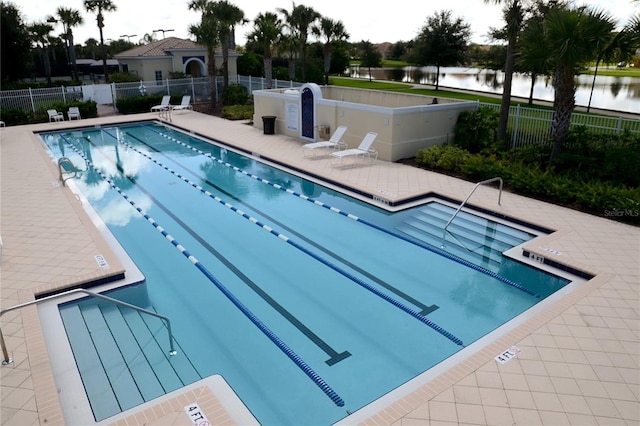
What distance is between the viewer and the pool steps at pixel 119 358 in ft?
16.7

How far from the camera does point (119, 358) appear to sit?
572 cm

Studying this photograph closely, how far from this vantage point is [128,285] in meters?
Result: 7.30

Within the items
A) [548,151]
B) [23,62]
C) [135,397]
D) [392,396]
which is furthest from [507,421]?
[23,62]

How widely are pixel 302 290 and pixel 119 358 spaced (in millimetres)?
2908

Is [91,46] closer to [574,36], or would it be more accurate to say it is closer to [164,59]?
[164,59]

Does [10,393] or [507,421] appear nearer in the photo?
[507,421]

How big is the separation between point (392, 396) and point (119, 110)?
24300 mm

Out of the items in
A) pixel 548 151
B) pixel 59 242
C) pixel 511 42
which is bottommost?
pixel 59 242

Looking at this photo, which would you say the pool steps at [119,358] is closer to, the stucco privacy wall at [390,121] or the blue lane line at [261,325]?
the blue lane line at [261,325]

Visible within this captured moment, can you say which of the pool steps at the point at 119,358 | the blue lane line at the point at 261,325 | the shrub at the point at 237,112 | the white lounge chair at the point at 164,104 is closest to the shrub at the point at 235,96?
the shrub at the point at 237,112

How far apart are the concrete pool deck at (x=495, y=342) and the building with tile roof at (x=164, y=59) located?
2232 centimetres

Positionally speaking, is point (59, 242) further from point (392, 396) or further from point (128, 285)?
point (392, 396)

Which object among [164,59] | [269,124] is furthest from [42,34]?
[269,124]

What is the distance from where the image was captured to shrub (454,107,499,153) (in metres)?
14.1
